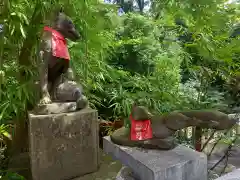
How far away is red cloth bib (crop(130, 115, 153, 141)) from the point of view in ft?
5.34

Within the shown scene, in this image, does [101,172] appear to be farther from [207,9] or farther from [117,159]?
[207,9]

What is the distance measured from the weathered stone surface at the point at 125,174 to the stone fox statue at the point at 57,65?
581 mm

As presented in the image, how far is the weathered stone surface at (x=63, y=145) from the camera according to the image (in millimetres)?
1486

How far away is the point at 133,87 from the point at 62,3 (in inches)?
67.5

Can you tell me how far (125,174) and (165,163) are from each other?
1.09ft

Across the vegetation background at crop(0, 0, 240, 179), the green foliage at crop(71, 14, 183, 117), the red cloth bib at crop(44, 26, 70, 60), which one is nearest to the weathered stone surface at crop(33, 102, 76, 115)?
the vegetation background at crop(0, 0, 240, 179)

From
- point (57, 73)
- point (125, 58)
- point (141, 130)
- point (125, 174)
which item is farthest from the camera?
point (125, 58)

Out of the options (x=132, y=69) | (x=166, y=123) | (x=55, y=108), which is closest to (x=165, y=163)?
(x=166, y=123)

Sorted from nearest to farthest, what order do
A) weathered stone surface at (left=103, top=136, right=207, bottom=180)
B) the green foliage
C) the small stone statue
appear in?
1. weathered stone surface at (left=103, top=136, right=207, bottom=180)
2. the small stone statue
3. the green foliage

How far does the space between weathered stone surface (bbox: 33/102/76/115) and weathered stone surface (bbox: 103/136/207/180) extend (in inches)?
20.6

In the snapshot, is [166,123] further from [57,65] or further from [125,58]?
[125,58]

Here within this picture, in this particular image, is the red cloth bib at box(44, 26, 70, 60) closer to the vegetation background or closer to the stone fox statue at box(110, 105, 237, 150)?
the vegetation background

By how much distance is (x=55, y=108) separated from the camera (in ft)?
5.13

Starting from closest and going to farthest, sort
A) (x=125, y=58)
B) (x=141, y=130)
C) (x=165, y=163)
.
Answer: (x=165, y=163), (x=141, y=130), (x=125, y=58)
